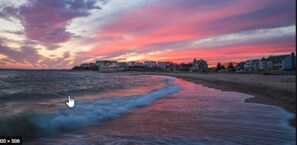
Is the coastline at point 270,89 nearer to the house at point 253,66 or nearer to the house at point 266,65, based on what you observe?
the house at point 266,65

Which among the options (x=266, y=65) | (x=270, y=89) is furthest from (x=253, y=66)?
(x=270, y=89)

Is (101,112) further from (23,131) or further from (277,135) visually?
(277,135)

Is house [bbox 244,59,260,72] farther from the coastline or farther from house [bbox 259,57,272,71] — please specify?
the coastline

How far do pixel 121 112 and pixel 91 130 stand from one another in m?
3.97

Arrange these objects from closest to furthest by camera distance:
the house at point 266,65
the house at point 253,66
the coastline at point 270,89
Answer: the coastline at point 270,89, the house at point 266,65, the house at point 253,66

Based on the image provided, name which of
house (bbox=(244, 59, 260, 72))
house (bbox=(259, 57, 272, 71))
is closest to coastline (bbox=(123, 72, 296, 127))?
house (bbox=(259, 57, 272, 71))

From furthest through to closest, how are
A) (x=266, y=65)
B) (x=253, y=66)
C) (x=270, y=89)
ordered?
(x=253, y=66)
(x=266, y=65)
(x=270, y=89)

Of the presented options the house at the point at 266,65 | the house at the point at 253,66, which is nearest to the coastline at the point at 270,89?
the house at the point at 266,65

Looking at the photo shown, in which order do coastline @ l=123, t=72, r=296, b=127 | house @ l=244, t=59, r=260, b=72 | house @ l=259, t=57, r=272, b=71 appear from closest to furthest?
coastline @ l=123, t=72, r=296, b=127 → house @ l=259, t=57, r=272, b=71 → house @ l=244, t=59, r=260, b=72

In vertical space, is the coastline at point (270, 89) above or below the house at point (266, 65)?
below

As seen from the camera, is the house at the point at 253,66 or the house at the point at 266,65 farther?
the house at the point at 253,66

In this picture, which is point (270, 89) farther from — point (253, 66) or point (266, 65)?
point (253, 66)

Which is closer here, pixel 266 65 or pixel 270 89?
pixel 270 89

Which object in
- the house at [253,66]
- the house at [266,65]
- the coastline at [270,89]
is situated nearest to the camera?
the coastline at [270,89]
